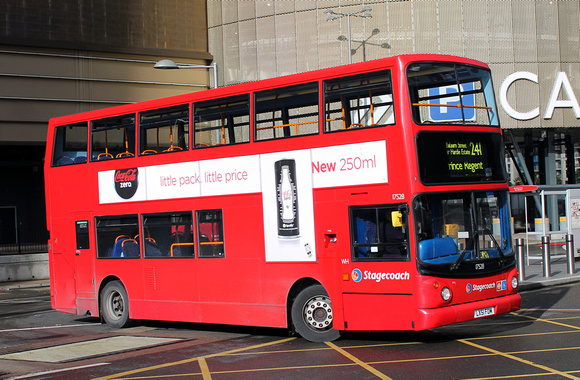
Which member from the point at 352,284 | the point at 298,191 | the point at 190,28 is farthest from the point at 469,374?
the point at 190,28

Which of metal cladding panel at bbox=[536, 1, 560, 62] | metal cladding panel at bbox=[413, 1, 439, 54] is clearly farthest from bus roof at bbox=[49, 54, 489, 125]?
metal cladding panel at bbox=[536, 1, 560, 62]

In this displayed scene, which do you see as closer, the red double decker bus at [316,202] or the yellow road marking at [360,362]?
the yellow road marking at [360,362]

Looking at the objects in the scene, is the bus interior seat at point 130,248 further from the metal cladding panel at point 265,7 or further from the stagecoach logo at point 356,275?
the metal cladding panel at point 265,7

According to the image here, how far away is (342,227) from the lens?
35.0 feet

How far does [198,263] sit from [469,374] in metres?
5.97

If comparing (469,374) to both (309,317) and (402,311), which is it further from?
(309,317)

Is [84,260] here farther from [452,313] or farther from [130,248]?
[452,313]

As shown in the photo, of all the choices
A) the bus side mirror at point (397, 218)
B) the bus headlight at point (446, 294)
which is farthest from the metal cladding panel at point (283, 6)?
the bus headlight at point (446, 294)

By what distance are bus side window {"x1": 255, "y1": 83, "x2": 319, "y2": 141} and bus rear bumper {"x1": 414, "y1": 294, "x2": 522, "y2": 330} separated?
341 centimetres

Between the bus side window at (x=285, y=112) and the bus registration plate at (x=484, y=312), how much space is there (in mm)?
3691

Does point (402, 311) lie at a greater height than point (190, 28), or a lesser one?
lesser

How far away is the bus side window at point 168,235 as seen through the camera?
12883mm

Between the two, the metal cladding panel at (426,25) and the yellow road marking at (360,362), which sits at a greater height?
the metal cladding panel at (426,25)

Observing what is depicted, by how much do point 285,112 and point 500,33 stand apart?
25.9 m
